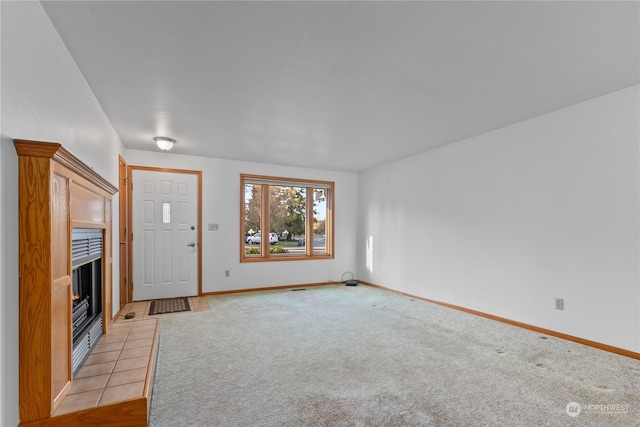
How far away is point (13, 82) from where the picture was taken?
1.42 m

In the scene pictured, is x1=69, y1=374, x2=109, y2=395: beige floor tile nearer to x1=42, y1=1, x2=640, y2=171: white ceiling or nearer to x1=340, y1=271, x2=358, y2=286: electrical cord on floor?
x1=42, y1=1, x2=640, y2=171: white ceiling

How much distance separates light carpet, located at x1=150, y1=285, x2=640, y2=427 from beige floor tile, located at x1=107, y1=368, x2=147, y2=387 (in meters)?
0.21

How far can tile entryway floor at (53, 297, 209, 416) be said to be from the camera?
172 cm

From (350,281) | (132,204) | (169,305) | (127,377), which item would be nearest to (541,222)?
(350,281)

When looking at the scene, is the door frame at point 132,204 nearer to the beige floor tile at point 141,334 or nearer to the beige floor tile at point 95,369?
the beige floor tile at point 141,334

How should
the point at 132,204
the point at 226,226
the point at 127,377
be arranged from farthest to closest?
the point at 226,226 → the point at 132,204 → the point at 127,377

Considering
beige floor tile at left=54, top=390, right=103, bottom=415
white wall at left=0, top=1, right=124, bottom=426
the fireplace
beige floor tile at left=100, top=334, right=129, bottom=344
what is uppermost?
white wall at left=0, top=1, right=124, bottom=426

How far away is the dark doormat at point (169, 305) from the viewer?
4.30 meters

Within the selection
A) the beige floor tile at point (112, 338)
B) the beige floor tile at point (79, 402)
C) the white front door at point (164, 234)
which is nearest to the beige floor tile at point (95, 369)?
the beige floor tile at point (79, 402)

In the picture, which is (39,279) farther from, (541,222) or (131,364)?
(541,222)

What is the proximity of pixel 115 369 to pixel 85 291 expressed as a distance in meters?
0.75

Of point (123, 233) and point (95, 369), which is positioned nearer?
point (95, 369)

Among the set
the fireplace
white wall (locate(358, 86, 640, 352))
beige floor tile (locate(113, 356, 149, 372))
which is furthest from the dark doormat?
white wall (locate(358, 86, 640, 352))

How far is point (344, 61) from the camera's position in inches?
91.2
